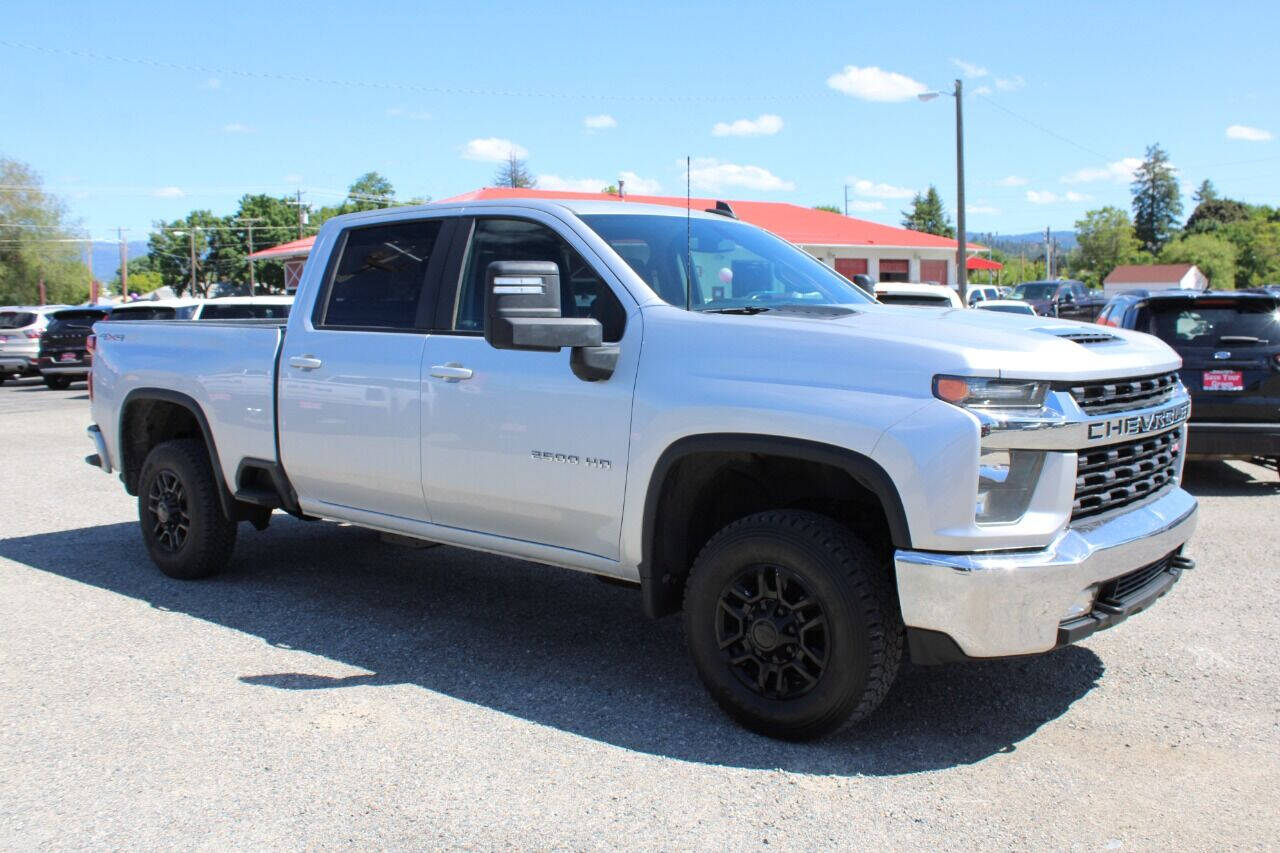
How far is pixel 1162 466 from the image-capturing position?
4402 millimetres

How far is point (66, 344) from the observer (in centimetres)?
2380

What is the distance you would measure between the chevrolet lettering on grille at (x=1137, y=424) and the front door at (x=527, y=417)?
165 cm

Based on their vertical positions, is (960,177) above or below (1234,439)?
above

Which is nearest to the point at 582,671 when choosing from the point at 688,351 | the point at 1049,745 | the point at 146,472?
the point at 688,351

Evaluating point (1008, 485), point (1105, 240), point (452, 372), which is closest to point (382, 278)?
point (452, 372)

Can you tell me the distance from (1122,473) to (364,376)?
3237mm

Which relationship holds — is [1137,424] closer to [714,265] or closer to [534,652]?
[714,265]

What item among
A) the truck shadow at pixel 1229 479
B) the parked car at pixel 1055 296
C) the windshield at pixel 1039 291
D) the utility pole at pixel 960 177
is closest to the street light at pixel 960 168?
A: the utility pole at pixel 960 177

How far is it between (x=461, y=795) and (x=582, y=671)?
1.31 metres

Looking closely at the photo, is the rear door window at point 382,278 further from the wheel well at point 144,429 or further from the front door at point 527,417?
the wheel well at point 144,429

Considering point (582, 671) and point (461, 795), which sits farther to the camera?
point (582, 671)

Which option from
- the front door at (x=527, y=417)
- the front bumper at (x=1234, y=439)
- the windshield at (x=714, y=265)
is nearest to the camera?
the front door at (x=527, y=417)

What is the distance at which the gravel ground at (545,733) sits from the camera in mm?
3480

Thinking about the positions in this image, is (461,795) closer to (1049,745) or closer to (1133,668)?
(1049,745)
